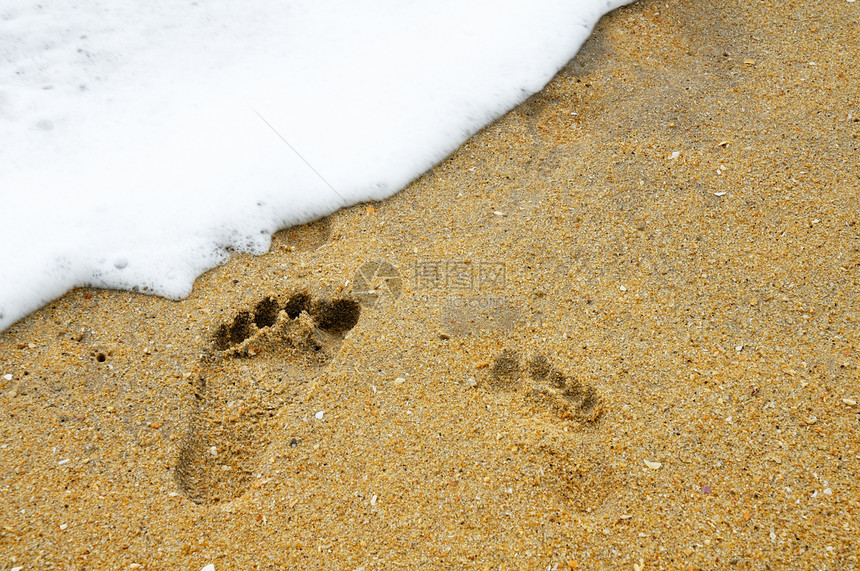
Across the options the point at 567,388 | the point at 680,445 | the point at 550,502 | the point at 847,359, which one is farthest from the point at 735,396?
the point at 550,502

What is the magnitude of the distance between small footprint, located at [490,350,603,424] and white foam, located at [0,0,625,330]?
953mm

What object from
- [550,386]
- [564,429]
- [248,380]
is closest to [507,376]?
[550,386]

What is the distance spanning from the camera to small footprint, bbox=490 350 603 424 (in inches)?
76.0

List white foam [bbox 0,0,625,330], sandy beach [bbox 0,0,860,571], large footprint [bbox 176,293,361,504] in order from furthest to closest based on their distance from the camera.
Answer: white foam [bbox 0,0,625,330], large footprint [bbox 176,293,361,504], sandy beach [bbox 0,0,860,571]

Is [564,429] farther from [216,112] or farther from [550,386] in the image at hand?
[216,112]

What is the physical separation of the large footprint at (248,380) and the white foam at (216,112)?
34 centimetres

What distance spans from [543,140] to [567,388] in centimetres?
119

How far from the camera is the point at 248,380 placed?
2.06 metres

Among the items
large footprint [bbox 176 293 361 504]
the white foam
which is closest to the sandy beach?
large footprint [bbox 176 293 361 504]

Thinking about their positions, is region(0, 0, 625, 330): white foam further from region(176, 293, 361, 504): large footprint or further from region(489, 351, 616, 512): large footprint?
region(489, 351, 616, 512): large footprint

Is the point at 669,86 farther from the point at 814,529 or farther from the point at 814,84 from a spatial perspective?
the point at 814,529

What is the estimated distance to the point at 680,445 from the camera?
1840 mm

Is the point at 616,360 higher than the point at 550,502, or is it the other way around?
the point at 616,360

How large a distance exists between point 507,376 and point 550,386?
14 centimetres
